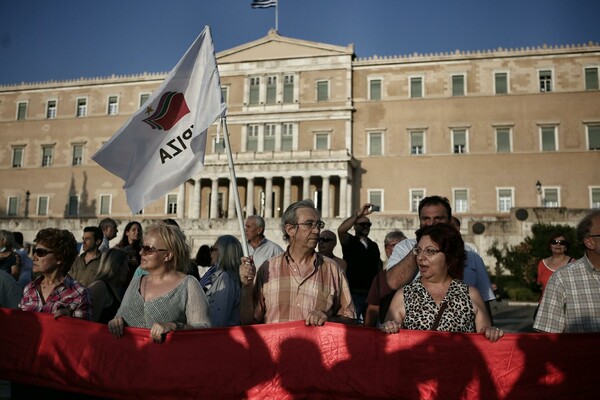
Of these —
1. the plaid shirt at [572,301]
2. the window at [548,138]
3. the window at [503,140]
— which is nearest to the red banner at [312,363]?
the plaid shirt at [572,301]

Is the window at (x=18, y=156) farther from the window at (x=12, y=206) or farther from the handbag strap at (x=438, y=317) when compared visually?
the handbag strap at (x=438, y=317)

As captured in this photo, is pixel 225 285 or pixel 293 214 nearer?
pixel 293 214

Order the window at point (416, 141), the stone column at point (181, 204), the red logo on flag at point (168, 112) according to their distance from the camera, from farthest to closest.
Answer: the window at point (416, 141) → the stone column at point (181, 204) → the red logo on flag at point (168, 112)

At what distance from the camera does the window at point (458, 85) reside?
3481 centimetres

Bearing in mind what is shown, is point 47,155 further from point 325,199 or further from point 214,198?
point 325,199

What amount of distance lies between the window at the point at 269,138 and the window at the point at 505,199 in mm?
15118

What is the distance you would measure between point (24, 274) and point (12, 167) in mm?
39858

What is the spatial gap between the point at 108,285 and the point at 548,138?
110ft

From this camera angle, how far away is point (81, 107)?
136 feet

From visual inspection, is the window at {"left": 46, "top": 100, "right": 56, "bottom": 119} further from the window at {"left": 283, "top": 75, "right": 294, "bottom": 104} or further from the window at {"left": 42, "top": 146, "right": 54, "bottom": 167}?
the window at {"left": 283, "top": 75, "right": 294, "bottom": 104}

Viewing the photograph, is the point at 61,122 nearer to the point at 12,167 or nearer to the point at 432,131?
the point at 12,167

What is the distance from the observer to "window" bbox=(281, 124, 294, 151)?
35781 mm

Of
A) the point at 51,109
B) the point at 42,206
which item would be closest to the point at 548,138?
the point at 42,206

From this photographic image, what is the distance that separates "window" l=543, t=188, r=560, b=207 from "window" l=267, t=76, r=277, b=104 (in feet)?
61.1
